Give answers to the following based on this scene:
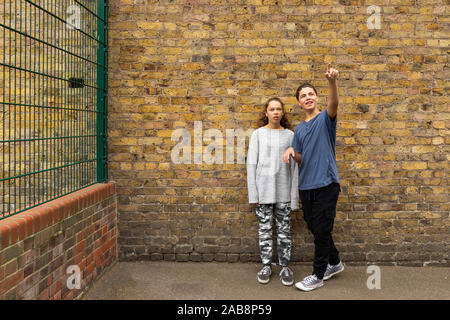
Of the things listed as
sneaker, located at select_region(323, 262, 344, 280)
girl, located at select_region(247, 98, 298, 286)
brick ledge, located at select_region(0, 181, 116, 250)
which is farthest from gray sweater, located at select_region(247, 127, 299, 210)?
brick ledge, located at select_region(0, 181, 116, 250)

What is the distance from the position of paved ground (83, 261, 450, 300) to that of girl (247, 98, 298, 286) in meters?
0.24

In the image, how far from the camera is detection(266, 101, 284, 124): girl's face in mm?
3332

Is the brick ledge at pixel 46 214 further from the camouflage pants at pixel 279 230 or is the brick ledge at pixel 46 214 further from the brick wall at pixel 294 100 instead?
the camouflage pants at pixel 279 230

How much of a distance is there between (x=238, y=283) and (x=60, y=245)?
170 centimetres

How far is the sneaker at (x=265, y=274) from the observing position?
3299 mm

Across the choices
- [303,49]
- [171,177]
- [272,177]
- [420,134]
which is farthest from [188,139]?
[420,134]

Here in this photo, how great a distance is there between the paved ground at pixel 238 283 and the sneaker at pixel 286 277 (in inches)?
1.9

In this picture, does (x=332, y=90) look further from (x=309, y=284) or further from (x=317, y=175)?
(x=309, y=284)

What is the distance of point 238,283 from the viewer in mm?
3297

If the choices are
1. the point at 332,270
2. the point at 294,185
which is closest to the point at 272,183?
the point at 294,185

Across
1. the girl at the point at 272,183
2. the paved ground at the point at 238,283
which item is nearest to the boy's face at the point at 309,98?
the girl at the point at 272,183

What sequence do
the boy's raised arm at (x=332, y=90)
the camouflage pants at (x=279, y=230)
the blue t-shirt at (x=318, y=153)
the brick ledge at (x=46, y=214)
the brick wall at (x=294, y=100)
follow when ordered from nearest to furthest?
the brick ledge at (x=46, y=214) < the boy's raised arm at (x=332, y=90) < the blue t-shirt at (x=318, y=153) < the camouflage pants at (x=279, y=230) < the brick wall at (x=294, y=100)

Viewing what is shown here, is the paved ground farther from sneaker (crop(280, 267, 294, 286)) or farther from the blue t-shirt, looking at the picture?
the blue t-shirt

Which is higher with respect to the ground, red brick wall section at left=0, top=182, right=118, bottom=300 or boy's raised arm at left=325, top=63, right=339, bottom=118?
boy's raised arm at left=325, top=63, right=339, bottom=118
